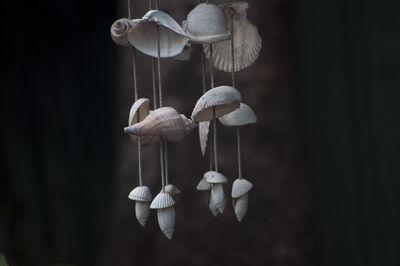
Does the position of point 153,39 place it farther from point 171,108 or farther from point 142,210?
point 142,210

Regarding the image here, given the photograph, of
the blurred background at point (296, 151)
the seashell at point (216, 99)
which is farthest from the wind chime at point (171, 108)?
the blurred background at point (296, 151)

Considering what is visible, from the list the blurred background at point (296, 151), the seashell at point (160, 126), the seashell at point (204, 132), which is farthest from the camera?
the blurred background at point (296, 151)

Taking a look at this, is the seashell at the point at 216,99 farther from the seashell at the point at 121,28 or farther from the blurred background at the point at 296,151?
the blurred background at the point at 296,151

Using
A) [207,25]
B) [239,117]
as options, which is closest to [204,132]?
[239,117]

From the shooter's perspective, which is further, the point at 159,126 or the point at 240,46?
the point at 240,46

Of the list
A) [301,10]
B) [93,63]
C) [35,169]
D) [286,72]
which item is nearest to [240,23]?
[286,72]

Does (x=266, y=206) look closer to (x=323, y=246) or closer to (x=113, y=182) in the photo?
(x=323, y=246)

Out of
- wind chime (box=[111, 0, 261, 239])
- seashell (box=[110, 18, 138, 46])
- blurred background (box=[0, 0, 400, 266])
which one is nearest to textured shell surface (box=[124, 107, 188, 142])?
wind chime (box=[111, 0, 261, 239])
